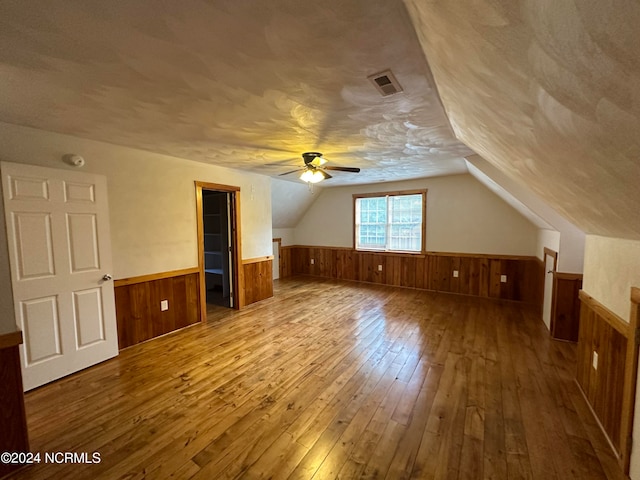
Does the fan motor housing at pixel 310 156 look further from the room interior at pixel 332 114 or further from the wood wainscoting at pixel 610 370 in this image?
the wood wainscoting at pixel 610 370

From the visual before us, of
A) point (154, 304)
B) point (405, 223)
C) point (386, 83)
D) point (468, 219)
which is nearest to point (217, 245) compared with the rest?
point (154, 304)

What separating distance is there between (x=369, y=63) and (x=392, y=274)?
4.98 metres

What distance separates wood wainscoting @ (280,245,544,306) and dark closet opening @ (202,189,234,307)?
5.92ft

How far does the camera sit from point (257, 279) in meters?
4.84

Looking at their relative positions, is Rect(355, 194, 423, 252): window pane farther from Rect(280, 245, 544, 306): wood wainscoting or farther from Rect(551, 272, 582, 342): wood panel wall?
Rect(551, 272, 582, 342): wood panel wall

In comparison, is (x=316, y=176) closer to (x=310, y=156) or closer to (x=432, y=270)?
(x=310, y=156)

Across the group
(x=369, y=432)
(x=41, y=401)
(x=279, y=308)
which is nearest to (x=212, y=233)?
(x=279, y=308)

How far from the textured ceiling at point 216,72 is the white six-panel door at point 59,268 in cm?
55

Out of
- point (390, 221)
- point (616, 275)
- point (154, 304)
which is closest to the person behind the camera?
point (616, 275)

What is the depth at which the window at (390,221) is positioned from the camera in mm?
5695

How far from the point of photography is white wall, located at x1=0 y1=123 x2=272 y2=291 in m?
2.47

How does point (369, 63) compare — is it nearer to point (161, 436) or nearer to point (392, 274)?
point (161, 436)

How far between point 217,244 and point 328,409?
447cm

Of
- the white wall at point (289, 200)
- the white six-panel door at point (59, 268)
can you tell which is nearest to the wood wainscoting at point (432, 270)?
the white wall at point (289, 200)
